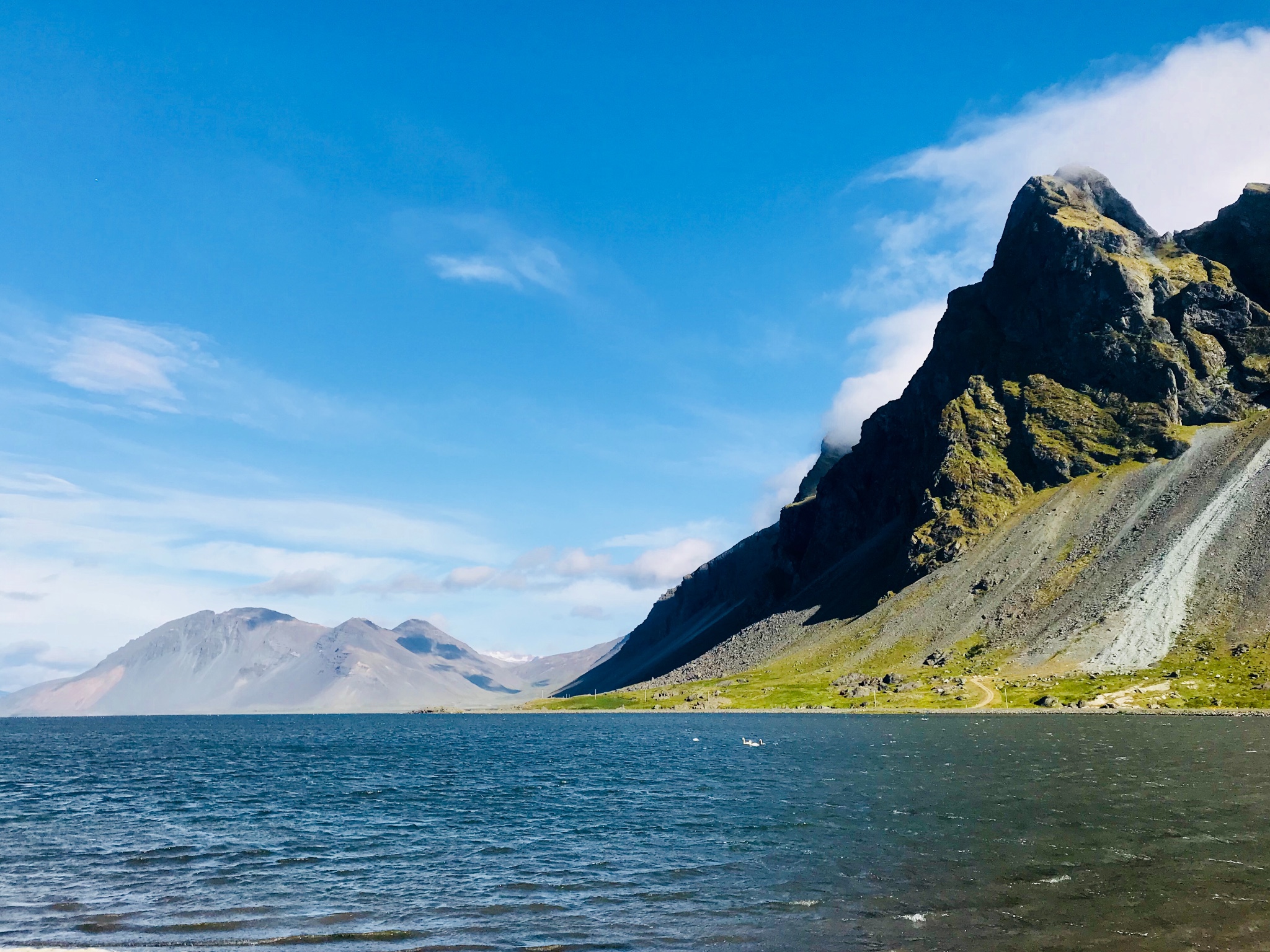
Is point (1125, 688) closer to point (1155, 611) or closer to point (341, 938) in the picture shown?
point (1155, 611)

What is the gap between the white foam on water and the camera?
176 m

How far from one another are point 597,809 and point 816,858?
23765mm

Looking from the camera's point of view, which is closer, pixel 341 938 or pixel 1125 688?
pixel 341 938

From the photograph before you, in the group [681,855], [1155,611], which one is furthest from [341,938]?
[1155,611]

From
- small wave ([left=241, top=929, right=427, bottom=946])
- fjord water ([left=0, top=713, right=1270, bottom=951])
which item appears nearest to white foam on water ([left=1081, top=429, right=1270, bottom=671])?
fjord water ([left=0, top=713, right=1270, bottom=951])

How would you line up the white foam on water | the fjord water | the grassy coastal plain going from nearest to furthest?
1. the fjord water
2. the grassy coastal plain
3. the white foam on water

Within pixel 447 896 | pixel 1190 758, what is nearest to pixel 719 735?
pixel 1190 758

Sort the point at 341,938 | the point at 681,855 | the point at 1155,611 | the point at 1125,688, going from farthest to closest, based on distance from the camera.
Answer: the point at 1155,611 < the point at 1125,688 < the point at 681,855 < the point at 341,938

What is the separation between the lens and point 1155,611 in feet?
610

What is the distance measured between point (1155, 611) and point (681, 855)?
580 ft

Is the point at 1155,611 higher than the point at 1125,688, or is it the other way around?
the point at 1155,611

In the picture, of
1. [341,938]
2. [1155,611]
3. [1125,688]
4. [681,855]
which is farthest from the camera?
[1155,611]

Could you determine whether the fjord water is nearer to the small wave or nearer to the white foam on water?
the small wave

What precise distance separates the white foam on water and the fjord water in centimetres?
8866
